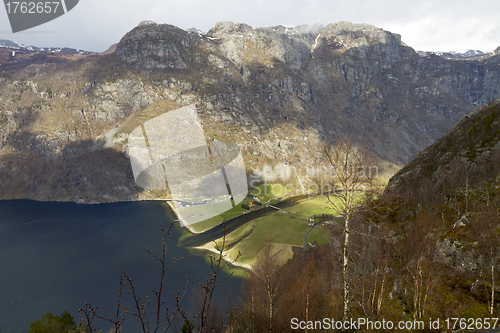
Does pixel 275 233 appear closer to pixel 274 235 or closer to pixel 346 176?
pixel 274 235

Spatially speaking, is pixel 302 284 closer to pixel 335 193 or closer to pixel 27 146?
pixel 335 193

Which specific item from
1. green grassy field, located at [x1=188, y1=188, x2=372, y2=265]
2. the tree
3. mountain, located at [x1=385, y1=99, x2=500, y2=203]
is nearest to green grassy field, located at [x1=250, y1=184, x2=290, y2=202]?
green grassy field, located at [x1=188, y1=188, x2=372, y2=265]

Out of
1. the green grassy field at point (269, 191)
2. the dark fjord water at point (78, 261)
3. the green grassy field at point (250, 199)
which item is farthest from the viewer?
the green grassy field at point (269, 191)

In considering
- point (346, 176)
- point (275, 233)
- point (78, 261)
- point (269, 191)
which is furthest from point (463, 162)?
point (269, 191)

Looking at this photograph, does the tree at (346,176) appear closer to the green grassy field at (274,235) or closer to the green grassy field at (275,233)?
the green grassy field at (275,233)

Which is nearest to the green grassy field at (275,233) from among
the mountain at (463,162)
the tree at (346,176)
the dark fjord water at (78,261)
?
the dark fjord water at (78,261)

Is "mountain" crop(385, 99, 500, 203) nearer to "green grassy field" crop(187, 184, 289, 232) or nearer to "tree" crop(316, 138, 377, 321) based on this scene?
"tree" crop(316, 138, 377, 321)
